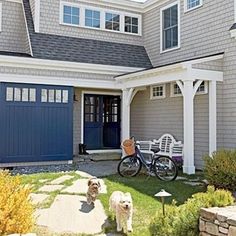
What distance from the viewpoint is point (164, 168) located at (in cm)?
827

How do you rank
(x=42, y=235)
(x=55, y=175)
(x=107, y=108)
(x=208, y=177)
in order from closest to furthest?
(x=42, y=235) < (x=208, y=177) < (x=55, y=175) < (x=107, y=108)

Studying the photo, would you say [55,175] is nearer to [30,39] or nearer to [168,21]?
[30,39]

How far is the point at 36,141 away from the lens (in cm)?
1028

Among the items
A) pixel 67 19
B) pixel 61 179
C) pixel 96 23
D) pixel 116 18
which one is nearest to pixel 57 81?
pixel 67 19

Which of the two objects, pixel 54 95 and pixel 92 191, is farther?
pixel 54 95

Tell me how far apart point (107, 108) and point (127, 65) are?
230 cm

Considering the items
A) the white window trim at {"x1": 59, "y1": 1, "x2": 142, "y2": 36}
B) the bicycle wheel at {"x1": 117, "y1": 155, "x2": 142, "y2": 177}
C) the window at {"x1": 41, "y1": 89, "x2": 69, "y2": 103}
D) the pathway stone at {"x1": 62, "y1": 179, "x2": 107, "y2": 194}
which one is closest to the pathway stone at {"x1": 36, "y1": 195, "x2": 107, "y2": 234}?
the pathway stone at {"x1": 62, "y1": 179, "x2": 107, "y2": 194}

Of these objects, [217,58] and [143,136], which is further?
[143,136]

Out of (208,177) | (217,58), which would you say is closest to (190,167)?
(208,177)

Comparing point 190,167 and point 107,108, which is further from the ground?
point 107,108

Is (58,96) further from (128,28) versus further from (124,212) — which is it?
(124,212)

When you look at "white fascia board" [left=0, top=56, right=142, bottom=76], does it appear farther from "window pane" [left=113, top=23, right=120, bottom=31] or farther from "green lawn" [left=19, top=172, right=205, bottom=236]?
"green lawn" [left=19, top=172, right=205, bottom=236]

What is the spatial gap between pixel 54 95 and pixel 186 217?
24.5 ft

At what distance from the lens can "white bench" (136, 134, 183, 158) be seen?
975 cm
